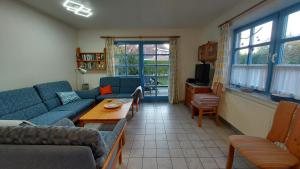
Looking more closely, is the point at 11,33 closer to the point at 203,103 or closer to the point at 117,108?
the point at 117,108

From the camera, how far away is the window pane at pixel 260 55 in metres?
2.26

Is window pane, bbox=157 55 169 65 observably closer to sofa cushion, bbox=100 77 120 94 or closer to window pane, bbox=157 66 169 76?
window pane, bbox=157 66 169 76

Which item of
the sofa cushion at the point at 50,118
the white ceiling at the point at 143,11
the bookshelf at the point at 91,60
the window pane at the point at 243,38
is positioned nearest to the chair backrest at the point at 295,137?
the window pane at the point at 243,38

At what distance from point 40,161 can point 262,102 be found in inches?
103

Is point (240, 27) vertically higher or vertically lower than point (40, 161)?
higher

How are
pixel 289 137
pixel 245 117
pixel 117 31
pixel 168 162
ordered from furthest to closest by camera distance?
pixel 117 31, pixel 245 117, pixel 168 162, pixel 289 137

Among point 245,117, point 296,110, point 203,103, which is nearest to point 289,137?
point 296,110

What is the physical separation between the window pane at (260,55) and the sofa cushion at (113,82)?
11.3 feet

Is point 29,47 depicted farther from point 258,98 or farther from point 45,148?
point 258,98

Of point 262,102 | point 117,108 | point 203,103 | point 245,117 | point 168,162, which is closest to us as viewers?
point 168,162

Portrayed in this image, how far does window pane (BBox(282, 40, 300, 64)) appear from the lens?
1793 millimetres

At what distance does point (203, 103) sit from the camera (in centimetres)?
294

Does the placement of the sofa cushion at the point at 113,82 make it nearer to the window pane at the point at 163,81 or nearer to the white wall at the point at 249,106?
the window pane at the point at 163,81

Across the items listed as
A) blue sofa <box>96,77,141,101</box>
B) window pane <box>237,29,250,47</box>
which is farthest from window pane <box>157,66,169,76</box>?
window pane <box>237,29,250,47</box>
